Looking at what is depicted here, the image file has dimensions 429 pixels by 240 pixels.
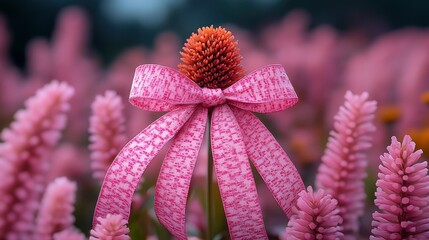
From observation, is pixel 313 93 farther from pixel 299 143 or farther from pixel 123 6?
pixel 123 6

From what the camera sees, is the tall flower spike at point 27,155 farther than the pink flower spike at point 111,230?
Yes

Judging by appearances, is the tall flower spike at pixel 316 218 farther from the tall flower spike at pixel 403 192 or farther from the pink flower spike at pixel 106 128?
the pink flower spike at pixel 106 128

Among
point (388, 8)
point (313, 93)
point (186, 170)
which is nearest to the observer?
point (186, 170)

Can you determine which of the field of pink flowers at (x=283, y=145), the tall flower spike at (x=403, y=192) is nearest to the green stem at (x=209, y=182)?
the field of pink flowers at (x=283, y=145)

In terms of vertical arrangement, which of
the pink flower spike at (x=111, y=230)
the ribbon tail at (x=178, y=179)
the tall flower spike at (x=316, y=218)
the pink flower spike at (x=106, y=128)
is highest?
the pink flower spike at (x=106, y=128)

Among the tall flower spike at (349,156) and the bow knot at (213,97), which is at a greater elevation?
the bow knot at (213,97)

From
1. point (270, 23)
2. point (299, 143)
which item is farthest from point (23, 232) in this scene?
point (270, 23)
